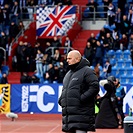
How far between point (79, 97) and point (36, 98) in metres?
14.1

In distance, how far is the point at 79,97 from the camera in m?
10.2

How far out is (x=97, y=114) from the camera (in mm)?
19500

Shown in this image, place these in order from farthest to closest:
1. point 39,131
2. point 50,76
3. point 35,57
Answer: point 35,57
point 50,76
point 39,131

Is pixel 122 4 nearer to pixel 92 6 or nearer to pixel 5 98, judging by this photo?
pixel 92 6

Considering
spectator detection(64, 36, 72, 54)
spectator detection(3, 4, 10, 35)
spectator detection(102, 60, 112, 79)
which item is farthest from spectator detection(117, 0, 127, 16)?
spectator detection(3, 4, 10, 35)

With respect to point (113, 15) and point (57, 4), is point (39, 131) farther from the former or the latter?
point (57, 4)

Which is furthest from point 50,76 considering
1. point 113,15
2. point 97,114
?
point 97,114

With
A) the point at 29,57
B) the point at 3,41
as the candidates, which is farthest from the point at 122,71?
the point at 3,41

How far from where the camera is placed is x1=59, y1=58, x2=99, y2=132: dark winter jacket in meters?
10.2

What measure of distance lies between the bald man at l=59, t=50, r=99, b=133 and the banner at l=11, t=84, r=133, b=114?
13.5 m

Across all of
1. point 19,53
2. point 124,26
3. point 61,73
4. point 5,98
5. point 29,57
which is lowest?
point 5,98

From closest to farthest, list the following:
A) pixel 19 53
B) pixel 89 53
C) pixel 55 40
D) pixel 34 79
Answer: pixel 34 79 < pixel 89 53 < pixel 19 53 < pixel 55 40

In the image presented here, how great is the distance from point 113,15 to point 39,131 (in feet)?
44.8

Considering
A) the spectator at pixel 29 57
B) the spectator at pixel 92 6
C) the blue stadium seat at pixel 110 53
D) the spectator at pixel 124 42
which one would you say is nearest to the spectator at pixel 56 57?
the spectator at pixel 29 57
